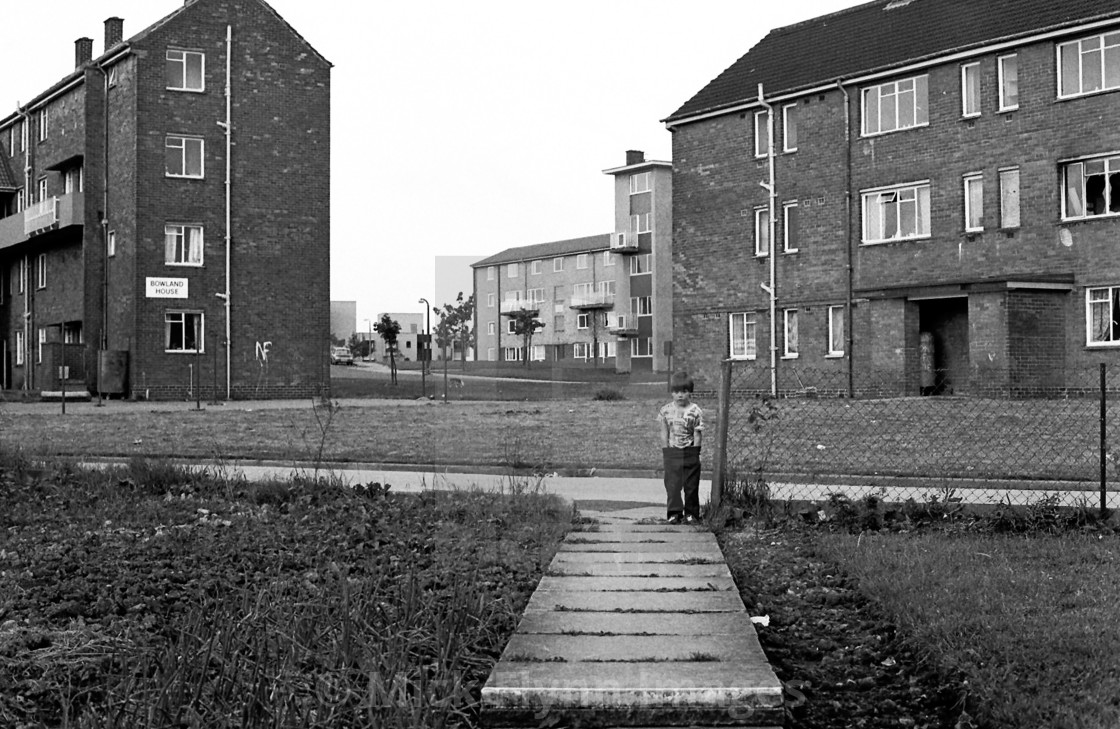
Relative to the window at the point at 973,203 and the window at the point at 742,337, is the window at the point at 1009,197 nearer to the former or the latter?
the window at the point at 973,203

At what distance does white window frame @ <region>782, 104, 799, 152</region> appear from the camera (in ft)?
123

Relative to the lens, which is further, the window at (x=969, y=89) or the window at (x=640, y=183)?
the window at (x=640, y=183)

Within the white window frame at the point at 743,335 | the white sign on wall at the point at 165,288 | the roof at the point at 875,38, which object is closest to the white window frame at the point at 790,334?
the white window frame at the point at 743,335

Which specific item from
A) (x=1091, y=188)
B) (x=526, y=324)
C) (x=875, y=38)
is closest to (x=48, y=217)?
(x=875, y=38)

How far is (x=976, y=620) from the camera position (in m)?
6.47

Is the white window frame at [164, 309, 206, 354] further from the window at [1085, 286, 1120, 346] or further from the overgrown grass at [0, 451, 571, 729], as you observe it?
the overgrown grass at [0, 451, 571, 729]

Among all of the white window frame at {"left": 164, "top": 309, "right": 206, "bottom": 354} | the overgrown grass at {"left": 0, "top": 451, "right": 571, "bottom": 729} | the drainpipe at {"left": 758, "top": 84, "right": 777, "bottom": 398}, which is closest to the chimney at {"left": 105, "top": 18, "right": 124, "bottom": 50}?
the white window frame at {"left": 164, "top": 309, "right": 206, "bottom": 354}

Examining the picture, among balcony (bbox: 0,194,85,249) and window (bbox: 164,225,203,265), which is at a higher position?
balcony (bbox: 0,194,85,249)

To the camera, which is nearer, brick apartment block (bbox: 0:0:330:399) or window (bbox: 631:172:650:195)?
brick apartment block (bbox: 0:0:330:399)

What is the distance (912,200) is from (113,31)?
3150cm

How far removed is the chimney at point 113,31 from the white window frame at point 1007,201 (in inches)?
1321

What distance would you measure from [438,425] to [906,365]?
1380 cm

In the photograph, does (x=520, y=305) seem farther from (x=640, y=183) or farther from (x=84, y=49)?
(x=84, y=49)

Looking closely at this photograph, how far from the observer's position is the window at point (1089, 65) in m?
30.4
